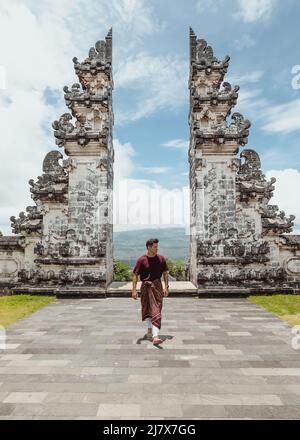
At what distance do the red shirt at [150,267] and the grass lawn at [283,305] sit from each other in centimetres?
358

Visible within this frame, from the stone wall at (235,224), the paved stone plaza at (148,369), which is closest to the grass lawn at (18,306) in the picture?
the paved stone plaza at (148,369)

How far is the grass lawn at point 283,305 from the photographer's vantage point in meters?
8.57

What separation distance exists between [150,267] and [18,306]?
18.5 ft

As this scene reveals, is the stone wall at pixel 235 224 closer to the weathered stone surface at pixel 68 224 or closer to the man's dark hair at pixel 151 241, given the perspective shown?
the weathered stone surface at pixel 68 224

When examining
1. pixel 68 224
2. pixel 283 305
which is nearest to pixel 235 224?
pixel 283 305

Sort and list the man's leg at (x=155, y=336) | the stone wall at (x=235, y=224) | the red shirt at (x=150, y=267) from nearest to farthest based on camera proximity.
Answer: the man's leg at (x=155, y=336) → the red shirt at (x=150, y=267) → the stone wall at (x=235, y=224)

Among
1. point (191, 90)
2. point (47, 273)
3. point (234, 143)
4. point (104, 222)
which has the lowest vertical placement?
point (47, 273)

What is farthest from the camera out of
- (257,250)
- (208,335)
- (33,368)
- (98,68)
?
(98,68)

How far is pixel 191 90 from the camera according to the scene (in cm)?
1473

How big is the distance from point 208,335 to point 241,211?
7.01 metres

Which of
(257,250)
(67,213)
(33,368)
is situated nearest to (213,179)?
(257,250)

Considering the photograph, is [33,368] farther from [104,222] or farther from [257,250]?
[257,250]

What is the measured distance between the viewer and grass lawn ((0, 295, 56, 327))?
28.3 ft

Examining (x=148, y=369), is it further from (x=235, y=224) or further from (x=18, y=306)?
(x=235, y=224)
